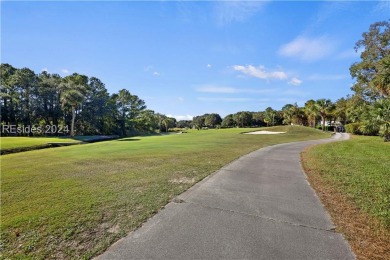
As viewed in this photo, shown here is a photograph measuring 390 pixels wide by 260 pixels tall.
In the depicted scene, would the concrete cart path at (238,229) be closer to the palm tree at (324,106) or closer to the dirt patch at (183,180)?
the dirt patch at (183,180)

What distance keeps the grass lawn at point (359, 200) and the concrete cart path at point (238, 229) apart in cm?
30

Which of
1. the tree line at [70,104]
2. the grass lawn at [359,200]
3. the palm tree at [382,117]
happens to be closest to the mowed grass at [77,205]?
the grass lawn at [359,200]

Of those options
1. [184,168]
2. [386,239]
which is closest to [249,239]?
[386,239]

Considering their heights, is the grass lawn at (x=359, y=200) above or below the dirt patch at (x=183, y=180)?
below

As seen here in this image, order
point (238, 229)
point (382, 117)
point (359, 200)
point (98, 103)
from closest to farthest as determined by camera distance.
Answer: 1. point (238, 229)
2. point (359, 200)
3. point (382, 117)
4. point (98, 103)

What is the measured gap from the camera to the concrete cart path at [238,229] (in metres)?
3.59

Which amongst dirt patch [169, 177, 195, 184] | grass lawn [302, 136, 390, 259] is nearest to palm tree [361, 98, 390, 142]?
grass lawn [302, 136, 390, 259]

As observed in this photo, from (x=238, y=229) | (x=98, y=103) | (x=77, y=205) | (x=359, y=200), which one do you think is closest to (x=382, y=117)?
(x=359, y=200)

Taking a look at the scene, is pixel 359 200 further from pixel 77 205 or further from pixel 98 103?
pixel 98 103

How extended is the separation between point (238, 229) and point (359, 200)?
13.1ft

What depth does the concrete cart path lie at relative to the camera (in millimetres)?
3592

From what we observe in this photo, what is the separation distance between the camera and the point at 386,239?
423 centimetres

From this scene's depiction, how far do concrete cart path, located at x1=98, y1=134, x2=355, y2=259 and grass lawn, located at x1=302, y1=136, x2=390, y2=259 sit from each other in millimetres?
299

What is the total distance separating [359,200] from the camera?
20.4ft
